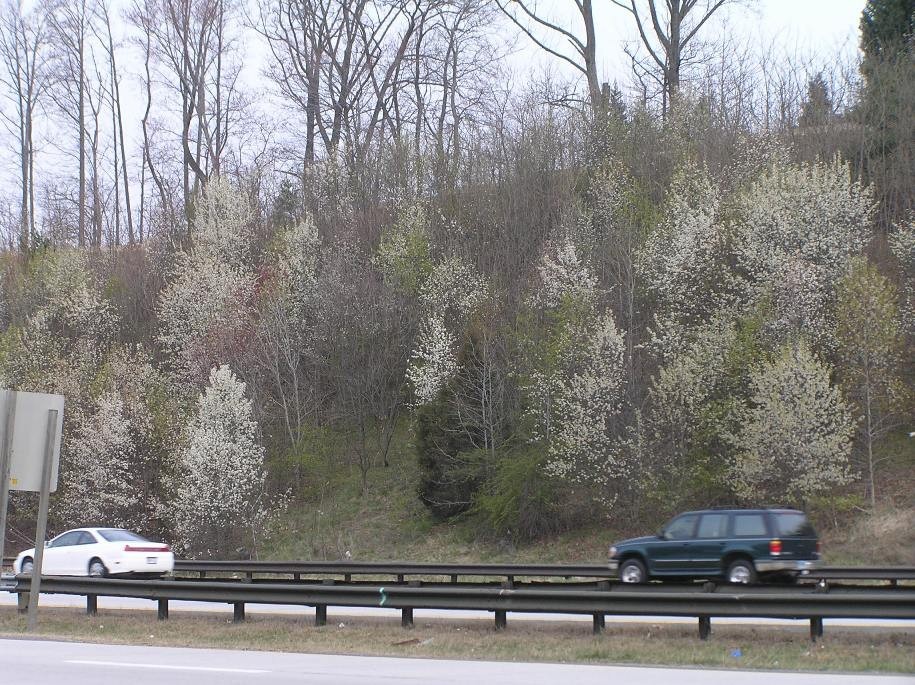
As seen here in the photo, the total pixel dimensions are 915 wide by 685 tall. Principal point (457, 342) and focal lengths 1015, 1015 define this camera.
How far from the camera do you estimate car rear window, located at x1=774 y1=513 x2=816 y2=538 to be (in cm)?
1956

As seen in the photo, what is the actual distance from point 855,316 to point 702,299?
6.38 m

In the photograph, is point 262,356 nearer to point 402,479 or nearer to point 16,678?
point 402,479

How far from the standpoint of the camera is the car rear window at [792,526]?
1956cm

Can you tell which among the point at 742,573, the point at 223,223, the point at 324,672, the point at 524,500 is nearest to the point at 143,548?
the point at 742,573

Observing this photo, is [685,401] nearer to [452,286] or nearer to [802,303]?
[802,303]

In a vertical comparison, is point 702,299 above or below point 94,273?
below

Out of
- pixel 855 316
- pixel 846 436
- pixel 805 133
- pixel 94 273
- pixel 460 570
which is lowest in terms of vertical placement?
pixel 460 570

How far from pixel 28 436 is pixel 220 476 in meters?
24.1

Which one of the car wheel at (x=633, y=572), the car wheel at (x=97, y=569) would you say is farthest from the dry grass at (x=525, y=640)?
the car wheel at (x=97, y=569)

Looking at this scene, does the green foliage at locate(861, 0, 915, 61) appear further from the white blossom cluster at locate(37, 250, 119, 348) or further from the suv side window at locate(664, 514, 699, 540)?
the white blossom cluster at locate(37, 250, 119, 348)

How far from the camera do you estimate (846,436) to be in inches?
1328

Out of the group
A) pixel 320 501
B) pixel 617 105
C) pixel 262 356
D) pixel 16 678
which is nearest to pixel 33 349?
pixel 262 356

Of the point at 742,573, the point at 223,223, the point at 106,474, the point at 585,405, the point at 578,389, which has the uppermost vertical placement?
the point at 223,223

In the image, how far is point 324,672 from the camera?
1224 centimetres
